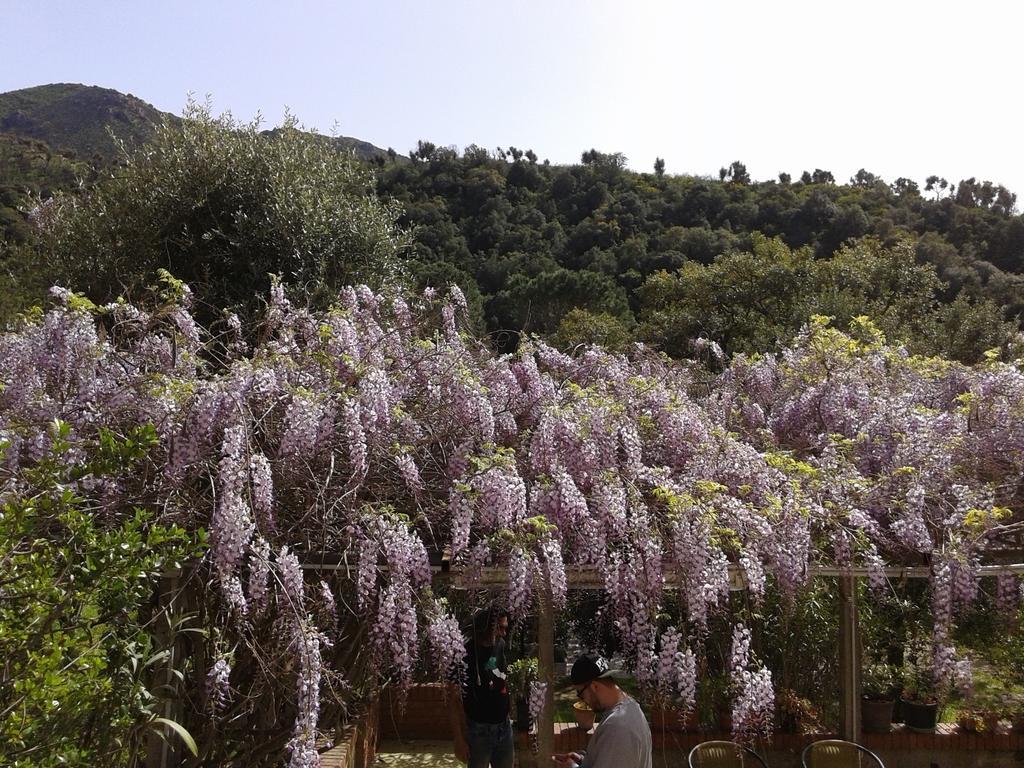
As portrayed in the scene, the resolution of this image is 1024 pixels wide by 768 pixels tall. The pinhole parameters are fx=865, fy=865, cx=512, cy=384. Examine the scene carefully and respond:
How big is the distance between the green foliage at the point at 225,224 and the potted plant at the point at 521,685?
339 centimetres

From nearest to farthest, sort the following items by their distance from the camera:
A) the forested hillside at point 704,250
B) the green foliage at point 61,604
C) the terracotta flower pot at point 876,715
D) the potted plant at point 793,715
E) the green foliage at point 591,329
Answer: the green foliage at point 61,604
the potted plant at point 793,715
the terracotta flower pot at point 876,715
the forested hillside at point 704,250
the green foliage at point 591,329

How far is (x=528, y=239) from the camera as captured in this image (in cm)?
2409

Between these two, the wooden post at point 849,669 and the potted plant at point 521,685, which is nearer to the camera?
the wooden post at point 849,669

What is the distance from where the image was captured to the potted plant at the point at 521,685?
18.6 ft

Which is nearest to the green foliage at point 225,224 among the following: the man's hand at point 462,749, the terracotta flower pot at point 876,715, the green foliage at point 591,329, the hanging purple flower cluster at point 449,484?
the hanging purple flower cluster at point 449,484

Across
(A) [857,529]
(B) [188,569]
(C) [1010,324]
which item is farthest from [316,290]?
(C) [1010,324]

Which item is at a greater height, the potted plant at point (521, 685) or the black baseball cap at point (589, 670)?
the black baseball cap at point (589, 670)

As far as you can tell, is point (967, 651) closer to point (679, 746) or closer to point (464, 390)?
point (679, 746)

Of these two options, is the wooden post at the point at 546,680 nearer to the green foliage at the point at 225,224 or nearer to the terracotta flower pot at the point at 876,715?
the terracotta flower pot at the point at 876,715

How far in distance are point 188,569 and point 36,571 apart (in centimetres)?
113

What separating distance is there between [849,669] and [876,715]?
45.7 inches

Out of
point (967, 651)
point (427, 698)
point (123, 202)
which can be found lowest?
point (427, 698)

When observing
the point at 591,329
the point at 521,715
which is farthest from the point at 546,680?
the point at 591,329

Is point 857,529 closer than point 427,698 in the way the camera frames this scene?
Yes
